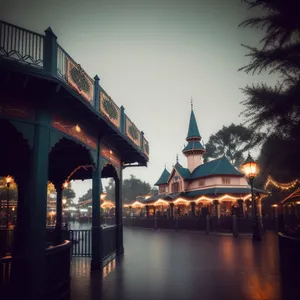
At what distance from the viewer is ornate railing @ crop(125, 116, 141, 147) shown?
1205 cm

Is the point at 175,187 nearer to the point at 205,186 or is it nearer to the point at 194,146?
the point at 194,146

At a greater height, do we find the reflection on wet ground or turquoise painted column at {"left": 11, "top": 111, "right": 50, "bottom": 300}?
turquoise painted column at {"left": 11, "top": 111, "right": 50, "bottom": 300}

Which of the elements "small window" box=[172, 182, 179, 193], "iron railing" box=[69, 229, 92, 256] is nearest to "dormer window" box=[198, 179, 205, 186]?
"small window" box=[172, 182, 179, 193]

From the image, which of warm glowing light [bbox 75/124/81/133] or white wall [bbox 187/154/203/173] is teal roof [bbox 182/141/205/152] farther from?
warm glowing light [bbox 75/124/81/133]

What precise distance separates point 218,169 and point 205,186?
2.79 m

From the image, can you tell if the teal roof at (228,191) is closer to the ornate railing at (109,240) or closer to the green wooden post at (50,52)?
the ornate railing at (109,240)

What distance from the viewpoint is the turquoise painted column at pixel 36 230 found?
5.66 metres

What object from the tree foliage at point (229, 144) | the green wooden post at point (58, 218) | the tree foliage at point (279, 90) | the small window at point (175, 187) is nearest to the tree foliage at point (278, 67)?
the tree foliage at point (279, 90)

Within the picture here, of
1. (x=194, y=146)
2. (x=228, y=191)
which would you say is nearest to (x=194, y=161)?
(x=194, y=146)

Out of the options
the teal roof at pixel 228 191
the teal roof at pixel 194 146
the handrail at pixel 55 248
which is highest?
the teal roof at pixel 194 146

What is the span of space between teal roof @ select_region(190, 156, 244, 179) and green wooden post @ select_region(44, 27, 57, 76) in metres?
29.1

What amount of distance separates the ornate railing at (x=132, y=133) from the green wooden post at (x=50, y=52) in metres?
5.67

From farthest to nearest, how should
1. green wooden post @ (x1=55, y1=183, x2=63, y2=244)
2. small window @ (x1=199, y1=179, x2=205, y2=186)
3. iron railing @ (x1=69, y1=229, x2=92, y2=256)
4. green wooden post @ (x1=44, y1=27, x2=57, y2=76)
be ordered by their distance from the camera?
1. small window @ (x1=199, y1=179, x2=205, y2=186)
2. green wooden post @ (x1=55, y1=183, x2=63, y2=244)
3. iron railing @ (x1=69, y1=229, x2=92, y2=256)
4. green wooden post @ (x1=44, y1=27, x2=57, y2=76)

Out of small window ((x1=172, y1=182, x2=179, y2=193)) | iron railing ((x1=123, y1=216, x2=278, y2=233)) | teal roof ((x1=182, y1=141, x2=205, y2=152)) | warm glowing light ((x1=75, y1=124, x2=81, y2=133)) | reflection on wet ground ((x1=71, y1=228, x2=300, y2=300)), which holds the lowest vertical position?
iron railing ((x1=123, y1=216, x2=278, y2=233))
